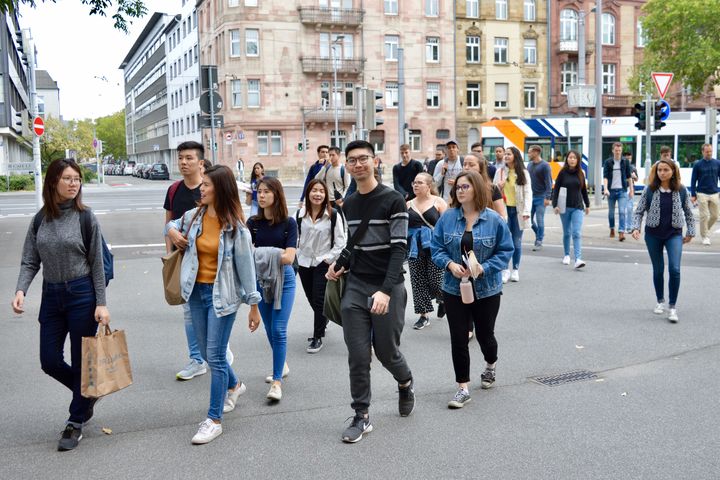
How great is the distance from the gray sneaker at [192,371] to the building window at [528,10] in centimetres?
5599

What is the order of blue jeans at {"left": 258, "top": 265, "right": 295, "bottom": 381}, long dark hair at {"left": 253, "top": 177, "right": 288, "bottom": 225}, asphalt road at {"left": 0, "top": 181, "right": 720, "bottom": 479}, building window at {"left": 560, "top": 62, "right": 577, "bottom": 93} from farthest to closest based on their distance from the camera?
building window at {"left": 560, "top": 62, "right": 577, "bottom": 93} < long dark hair at {"left": 253, "top": 177, "right": 288, "bottom": 225} < blue jeans at {"left": 258, "top": 265, "right": 295, "bottom": 381} < asphalt road at {"left": 0, "top": 181, "right": 720, "bottom": 479}

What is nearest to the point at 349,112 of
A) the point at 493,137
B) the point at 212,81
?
the point at 493,137

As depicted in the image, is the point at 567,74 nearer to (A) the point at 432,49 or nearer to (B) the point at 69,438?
(A) the point at 432,49

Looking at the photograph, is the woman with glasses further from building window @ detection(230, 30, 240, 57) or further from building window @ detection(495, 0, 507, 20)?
building window @ detection(495, 0, 507, 20)

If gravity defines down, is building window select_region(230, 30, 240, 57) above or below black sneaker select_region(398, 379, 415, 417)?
above

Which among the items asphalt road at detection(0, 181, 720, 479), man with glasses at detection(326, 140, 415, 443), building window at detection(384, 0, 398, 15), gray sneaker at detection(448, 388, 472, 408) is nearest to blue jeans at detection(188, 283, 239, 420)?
asphalt road at detection(0, 181, 720, 479)

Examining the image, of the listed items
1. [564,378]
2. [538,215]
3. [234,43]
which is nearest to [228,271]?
[564,378]

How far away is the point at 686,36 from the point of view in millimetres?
36875

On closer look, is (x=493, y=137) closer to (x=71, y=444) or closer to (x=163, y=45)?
(x=71, y=444)

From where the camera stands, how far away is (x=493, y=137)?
3281 centimetres

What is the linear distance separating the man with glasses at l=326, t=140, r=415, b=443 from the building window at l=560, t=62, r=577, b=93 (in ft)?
185

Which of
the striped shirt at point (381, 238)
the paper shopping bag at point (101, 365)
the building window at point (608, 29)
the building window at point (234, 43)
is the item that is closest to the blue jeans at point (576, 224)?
the striped shirt at point (381, 238)

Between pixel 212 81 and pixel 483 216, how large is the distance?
971 centimetres

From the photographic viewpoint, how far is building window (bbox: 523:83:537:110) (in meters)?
58.2
